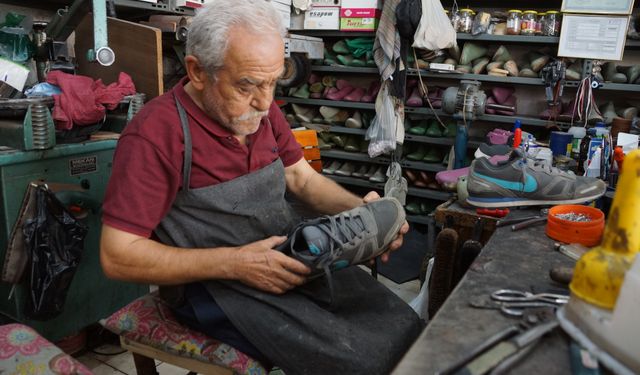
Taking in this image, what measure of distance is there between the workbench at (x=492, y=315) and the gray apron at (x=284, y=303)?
1.05 feet

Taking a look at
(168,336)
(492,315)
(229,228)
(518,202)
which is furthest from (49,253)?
(518,202)

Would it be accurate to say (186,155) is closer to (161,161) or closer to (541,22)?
(161,161)

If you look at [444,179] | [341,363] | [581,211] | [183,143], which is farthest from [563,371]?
[444,179]

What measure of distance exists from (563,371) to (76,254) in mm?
1781

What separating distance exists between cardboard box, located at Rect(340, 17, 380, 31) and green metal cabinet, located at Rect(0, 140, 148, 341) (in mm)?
2503

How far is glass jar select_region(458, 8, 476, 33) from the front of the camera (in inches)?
146

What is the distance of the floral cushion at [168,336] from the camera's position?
122 cm

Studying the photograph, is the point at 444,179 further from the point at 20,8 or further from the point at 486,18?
the point at 20,8

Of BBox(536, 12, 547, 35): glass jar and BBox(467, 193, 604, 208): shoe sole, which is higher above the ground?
BBox(536, 12, 547, 35): glass jar

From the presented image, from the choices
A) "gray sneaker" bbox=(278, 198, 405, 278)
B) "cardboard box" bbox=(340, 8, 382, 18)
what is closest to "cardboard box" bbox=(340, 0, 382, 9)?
"cardboard box" bbox=(340, 8, 382, 18)

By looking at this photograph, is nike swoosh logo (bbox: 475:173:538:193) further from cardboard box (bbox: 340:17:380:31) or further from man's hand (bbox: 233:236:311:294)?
cardboard box (bbox: 340:17:380:31)

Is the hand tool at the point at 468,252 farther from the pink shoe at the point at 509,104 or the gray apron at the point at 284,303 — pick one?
the pink shoe at the point at 509,104

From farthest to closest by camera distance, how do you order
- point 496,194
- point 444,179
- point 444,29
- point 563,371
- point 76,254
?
point 444,29
point 444,179
point 76,254
point 496,194
point 563,371

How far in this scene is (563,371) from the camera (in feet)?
2.32
